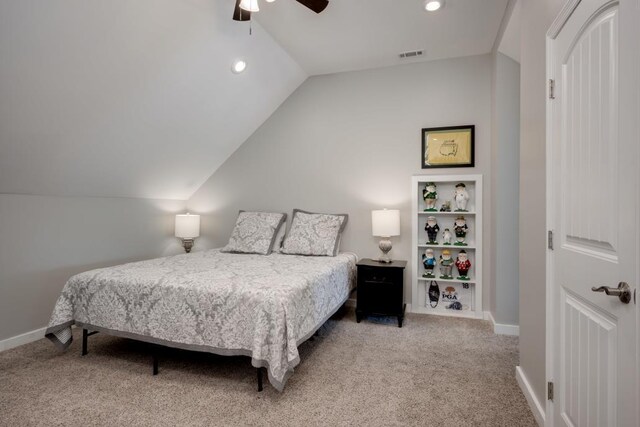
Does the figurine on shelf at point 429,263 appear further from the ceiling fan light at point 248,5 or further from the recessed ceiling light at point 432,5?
the ceiling fan light at point 248,5

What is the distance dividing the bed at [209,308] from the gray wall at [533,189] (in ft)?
4.39

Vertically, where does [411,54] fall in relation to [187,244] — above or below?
above

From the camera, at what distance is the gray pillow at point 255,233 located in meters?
3.78

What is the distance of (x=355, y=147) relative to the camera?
3980 mm

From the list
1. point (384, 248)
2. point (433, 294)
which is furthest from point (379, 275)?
point (433, 294)

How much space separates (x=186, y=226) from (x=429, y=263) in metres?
2.93

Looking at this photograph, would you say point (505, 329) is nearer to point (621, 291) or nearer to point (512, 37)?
point (621, 291)

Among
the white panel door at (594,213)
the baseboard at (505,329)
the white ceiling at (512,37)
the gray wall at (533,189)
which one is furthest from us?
the baseboard at (505,329)

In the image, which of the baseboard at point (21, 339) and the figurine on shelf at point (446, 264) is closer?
the baseboard at point (21, 339)

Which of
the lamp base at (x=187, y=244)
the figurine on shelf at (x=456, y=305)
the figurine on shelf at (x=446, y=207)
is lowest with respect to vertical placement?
the figurine on shelf at (x=456, y=305)

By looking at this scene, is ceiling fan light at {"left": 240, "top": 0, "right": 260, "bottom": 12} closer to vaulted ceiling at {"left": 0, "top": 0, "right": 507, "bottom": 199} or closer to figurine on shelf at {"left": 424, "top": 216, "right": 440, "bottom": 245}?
vaulted ceiling at {"left": 0, "top": 0, "right": 507, "bottom": 199}

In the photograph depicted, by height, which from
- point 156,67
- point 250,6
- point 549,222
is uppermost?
point 250,6

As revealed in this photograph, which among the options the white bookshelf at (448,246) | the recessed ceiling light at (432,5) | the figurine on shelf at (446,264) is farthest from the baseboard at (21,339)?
the recessed ceiling light at (432,5)

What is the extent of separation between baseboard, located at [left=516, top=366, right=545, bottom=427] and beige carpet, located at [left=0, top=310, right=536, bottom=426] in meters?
0.04
